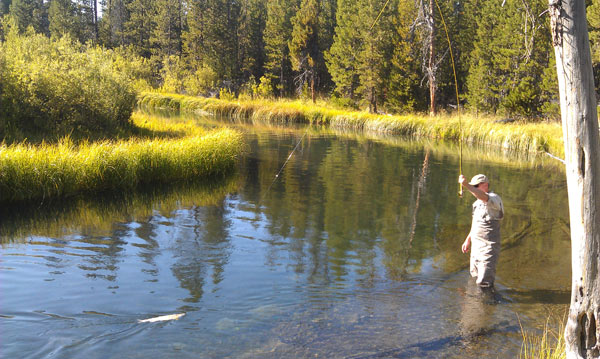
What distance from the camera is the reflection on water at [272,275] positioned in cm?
572

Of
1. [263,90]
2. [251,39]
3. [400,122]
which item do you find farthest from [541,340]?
[251,39]

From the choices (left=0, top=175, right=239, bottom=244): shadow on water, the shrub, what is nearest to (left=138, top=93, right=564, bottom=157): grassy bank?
the shrub

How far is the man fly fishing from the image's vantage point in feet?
22.5

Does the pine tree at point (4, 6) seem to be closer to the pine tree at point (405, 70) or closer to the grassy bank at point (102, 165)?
the pine tree at point (405, 70)

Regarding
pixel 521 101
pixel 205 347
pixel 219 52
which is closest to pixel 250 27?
pixel 219 52

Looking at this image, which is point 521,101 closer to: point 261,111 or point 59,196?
point 261,111

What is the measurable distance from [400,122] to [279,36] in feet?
84.8

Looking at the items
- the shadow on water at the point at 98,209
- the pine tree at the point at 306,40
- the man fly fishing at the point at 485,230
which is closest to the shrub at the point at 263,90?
the pine tree at the point at 306,40

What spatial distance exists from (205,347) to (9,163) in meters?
8.08

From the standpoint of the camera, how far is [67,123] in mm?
17516

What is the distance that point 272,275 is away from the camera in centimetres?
785

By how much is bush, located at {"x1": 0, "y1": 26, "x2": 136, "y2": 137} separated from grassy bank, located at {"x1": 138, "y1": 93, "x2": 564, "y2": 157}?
17.6 metres

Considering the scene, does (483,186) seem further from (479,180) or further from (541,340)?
(541,340)

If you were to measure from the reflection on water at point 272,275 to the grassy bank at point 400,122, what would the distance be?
1049 centimetres
